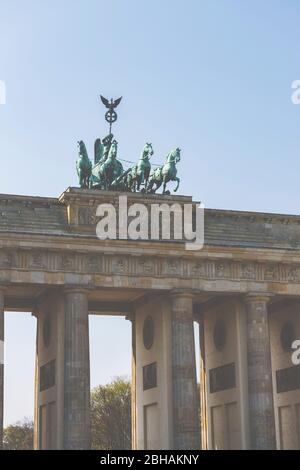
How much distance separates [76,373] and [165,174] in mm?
13414

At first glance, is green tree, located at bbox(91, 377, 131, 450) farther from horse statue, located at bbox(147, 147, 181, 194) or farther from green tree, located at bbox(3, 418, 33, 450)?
horse statue, located at bbox(147, 147, 181, 194)

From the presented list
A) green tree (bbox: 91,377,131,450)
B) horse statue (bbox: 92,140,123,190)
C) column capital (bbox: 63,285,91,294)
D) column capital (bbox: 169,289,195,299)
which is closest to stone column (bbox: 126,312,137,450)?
column capital (bbox: 169,289,195,299)

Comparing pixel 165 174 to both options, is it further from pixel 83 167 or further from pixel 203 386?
pixel 203 386

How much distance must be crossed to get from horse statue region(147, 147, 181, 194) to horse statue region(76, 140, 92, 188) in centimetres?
373

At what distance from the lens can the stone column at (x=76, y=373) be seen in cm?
4653

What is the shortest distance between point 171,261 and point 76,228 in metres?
5.73

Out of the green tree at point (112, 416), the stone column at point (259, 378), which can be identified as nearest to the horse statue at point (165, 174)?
the stone column at point (259, 378)

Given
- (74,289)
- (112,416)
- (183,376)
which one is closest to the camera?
(74,289)

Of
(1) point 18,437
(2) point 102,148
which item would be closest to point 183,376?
(2) point 102,148

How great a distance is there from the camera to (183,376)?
4912cm

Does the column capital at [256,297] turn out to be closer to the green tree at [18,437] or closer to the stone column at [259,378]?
the stone column at [259,378]

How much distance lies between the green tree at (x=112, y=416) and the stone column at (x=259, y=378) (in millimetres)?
42226

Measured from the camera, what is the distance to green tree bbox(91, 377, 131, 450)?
301ft
